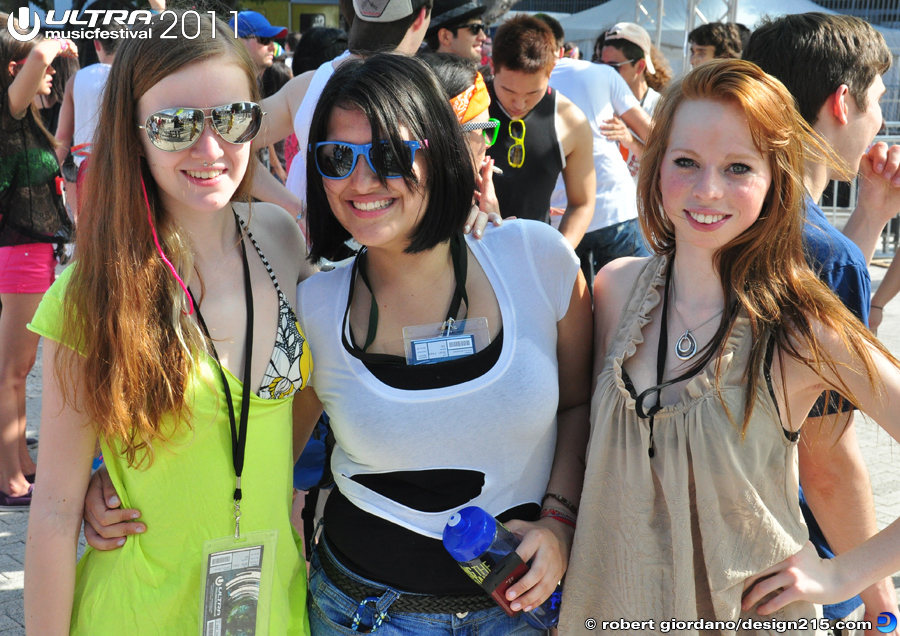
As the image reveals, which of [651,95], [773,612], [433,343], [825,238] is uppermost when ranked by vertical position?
[651,95]

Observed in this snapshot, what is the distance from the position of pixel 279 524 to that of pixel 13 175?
353 centimetres

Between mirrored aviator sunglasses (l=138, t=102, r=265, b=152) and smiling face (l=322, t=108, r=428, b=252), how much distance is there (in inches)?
8.9

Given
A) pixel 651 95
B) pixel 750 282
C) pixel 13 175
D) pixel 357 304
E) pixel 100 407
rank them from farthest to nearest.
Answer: pixel 651 95 → pixel 13 175 → pixel 357 304 → pixel 750 282 → pixel 100 407

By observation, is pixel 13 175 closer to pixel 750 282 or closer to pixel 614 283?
pixel 614 283

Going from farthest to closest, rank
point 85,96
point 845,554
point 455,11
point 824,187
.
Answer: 1. point 85,96
2. point 455,11
3. point 824,187
4. point 845,554

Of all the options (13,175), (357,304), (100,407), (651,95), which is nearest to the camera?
(100,407)

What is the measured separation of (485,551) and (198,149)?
1.05m

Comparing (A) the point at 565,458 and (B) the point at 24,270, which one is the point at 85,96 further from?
(A) the point at 565,458

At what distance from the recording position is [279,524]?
1812 millimetres

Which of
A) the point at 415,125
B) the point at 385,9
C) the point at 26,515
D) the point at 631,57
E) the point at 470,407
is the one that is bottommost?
the point at 26,515

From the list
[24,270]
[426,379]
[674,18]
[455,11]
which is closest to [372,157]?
[426,379]

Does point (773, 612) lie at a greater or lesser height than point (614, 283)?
lesser

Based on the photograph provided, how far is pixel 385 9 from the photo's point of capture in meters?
3.16

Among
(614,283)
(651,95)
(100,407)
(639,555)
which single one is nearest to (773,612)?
(639,555)
